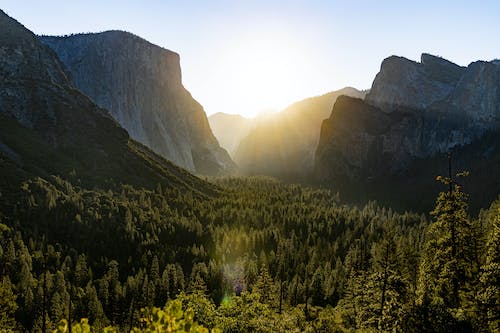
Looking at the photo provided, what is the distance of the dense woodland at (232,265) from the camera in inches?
1253

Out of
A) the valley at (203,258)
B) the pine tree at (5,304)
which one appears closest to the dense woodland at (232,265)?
the valley at (203,258)

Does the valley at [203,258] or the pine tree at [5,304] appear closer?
the valley at [203,258]

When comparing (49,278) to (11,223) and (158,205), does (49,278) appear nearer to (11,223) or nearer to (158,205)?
(11,223)

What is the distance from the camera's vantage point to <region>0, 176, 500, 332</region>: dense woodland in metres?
31.8

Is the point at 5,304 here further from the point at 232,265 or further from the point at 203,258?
the point at 232,265

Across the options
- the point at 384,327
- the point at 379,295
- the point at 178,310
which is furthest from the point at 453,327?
the point at 178,310

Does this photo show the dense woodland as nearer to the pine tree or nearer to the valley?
the valley

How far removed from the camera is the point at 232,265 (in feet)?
410

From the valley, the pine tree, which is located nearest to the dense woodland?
the valley

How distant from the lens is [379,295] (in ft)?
122

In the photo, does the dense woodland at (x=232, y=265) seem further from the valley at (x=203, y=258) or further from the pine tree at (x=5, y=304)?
the pine tree at (x=5, y=304)

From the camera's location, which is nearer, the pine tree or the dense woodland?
the dense woodland

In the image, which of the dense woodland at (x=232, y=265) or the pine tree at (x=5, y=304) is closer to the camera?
the dense woodland at (x=232, y=265)

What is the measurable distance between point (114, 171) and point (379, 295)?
551 ft
